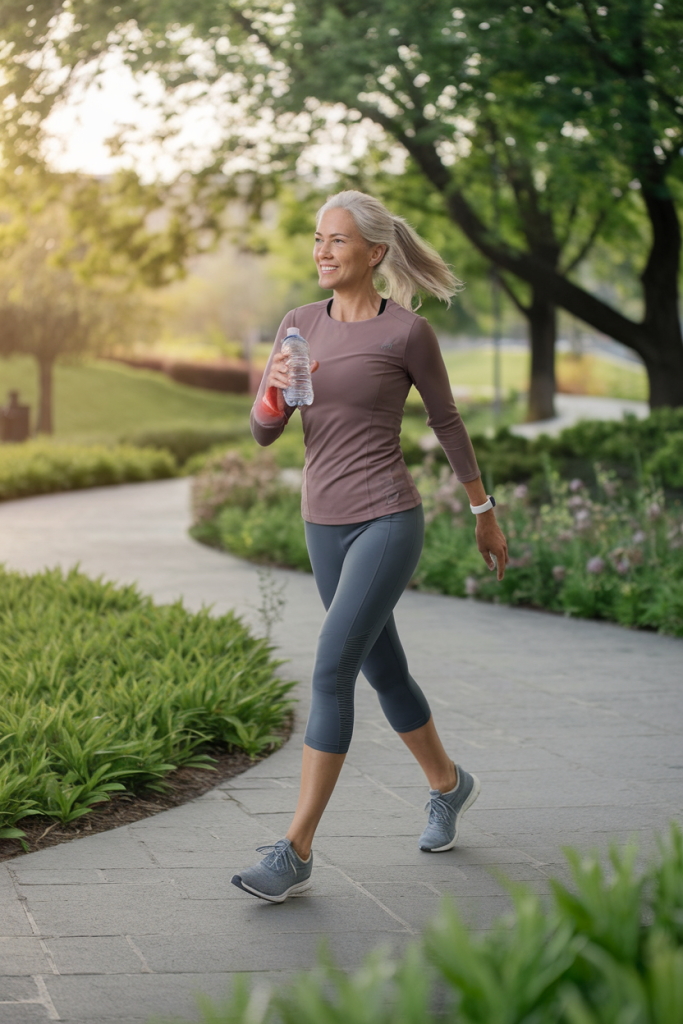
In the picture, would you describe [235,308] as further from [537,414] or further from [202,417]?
[537,414]

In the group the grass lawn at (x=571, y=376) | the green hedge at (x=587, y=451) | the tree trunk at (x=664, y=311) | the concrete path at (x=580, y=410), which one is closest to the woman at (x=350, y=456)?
the green hedge at (x=587, y=451)

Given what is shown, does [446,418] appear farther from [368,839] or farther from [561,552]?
[561,552]

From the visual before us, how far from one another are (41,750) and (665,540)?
18.3 ft

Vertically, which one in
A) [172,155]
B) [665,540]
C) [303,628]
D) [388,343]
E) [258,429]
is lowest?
[303,628]

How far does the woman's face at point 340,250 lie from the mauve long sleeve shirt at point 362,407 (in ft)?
0.41

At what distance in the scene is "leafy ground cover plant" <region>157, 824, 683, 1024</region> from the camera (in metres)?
1.75

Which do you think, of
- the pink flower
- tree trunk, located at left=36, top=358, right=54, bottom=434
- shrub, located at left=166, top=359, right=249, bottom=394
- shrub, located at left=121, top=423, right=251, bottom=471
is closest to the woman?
the pink flower

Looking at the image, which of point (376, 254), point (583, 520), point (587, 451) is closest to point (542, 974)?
point (376, 254)

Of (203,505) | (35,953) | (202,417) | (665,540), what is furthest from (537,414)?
(35,953)

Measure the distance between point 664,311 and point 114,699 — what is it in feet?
49.1

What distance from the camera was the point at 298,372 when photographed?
347 cm

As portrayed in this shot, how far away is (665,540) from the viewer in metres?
8.77

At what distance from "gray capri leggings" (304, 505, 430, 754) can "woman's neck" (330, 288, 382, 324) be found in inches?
23.7

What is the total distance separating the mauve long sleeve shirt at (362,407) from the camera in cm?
355
